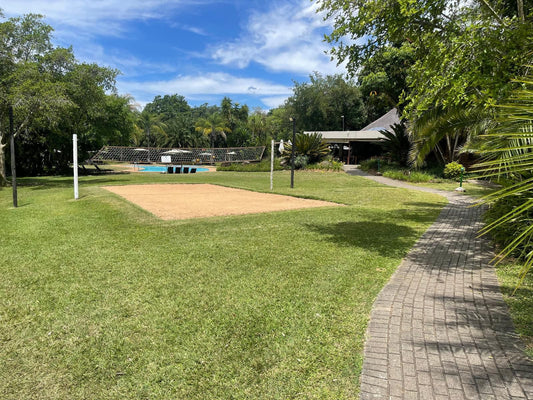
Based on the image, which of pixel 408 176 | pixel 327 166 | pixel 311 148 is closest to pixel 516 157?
pixel 408 176

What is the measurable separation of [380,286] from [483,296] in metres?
1.20

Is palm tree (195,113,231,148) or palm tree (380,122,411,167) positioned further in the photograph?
palm tree (195,113,231,148)

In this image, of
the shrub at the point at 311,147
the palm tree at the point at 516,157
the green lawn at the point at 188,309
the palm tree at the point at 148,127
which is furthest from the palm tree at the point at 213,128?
the palm tree at the point at 516,157

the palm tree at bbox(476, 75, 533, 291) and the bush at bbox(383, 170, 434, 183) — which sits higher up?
the palm tree at bbox(476, 75, 533, 291)

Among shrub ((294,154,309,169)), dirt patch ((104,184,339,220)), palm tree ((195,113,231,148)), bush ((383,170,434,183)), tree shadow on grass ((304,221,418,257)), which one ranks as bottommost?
tree shadow on grass ((304,221,418,257))

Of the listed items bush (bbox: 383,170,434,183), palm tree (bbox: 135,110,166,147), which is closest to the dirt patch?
bush (bbox: 383,170,434,183)

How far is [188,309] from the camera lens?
3836 millimetres

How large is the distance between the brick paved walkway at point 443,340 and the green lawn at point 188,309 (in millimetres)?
200

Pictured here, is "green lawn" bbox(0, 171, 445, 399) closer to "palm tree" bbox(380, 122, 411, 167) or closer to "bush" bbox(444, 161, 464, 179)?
"bush" bbox(444, 161, 464, 179)

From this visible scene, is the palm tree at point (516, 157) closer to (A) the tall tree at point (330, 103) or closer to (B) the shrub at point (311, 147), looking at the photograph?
(B) the shrub at point (311, 147)

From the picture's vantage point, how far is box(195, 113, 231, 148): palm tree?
5912cm

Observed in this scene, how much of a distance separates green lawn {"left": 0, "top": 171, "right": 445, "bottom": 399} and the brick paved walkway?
20cm

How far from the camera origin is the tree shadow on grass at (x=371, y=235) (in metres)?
6.50

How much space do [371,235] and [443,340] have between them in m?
4.33
